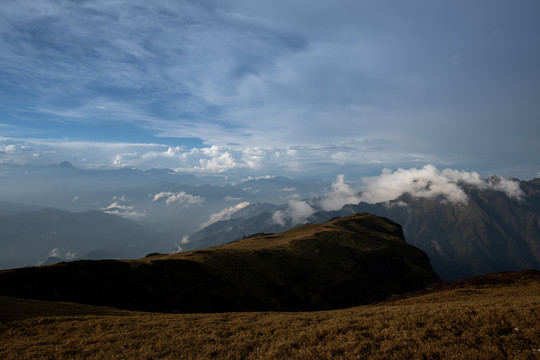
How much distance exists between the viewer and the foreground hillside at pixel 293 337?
1560cm

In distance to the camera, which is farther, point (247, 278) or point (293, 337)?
point (247, 278)

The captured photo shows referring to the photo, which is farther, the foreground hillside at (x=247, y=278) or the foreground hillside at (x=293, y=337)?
the foreground hillside at (x=247, y=278)

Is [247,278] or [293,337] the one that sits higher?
[293,337]

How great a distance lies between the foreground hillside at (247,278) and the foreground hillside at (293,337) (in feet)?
79.6

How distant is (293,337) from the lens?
19062 millimetres

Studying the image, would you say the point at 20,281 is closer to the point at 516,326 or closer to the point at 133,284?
the point at 133,284

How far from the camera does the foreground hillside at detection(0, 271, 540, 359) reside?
1560 cm

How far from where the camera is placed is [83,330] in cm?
2381

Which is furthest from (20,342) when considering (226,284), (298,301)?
(298,301)

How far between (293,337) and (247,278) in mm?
55447

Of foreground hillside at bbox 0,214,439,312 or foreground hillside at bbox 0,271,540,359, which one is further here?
foreground hillside at bbox 0,214,439,312

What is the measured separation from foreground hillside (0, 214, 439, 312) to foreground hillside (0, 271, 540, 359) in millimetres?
24270

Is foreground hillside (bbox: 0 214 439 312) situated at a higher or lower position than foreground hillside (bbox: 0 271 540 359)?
lower

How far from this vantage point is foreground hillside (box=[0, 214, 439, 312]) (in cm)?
4778
